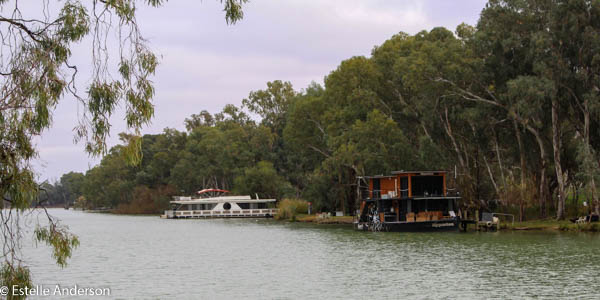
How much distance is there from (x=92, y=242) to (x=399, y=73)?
27967mm

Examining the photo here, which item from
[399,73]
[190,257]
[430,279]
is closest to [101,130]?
[430,279]

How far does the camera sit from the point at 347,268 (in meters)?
28.8

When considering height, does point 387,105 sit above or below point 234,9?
above

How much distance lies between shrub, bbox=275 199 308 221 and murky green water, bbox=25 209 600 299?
28770 millimetres

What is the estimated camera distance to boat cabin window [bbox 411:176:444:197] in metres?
49.6

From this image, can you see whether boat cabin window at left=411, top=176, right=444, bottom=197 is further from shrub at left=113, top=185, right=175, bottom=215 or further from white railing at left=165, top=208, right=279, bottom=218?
shrub at left=113, top=185, right=175, bottom=215

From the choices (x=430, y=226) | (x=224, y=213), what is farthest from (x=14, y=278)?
(x=224, y=213)

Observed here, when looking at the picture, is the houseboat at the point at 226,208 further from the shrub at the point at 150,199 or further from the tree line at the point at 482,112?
the shrub at the point at 150,199

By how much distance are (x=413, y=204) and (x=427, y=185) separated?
5.91 ft

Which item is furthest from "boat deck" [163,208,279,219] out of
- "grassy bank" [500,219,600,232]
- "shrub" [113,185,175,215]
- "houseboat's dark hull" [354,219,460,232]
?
"grassy bank" [500,219,600,232]

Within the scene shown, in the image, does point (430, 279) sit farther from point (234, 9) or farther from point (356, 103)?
point (356, 103)

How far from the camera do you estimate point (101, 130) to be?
12.8 meters

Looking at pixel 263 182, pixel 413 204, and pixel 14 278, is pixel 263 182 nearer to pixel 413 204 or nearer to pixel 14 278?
pixel 413 204

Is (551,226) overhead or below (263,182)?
below
